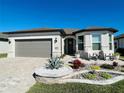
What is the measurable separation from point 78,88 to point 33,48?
11.8m

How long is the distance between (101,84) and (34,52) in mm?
11959

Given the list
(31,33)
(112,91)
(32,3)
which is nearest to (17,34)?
(31,33)

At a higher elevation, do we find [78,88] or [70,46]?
[70,46]

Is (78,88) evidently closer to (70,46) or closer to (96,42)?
(96,42)

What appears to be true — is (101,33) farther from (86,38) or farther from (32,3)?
(32,3)

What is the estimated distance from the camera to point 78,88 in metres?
5.13

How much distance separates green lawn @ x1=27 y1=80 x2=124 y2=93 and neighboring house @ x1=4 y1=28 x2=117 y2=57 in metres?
8.70

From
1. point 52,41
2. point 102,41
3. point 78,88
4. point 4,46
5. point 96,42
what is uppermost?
point 52,41

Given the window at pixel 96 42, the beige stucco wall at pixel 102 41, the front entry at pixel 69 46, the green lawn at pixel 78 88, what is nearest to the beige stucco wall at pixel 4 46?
the front entry at pixel 69 46

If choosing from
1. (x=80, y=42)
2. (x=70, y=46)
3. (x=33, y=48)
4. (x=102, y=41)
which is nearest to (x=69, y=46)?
(x=70, y=46)

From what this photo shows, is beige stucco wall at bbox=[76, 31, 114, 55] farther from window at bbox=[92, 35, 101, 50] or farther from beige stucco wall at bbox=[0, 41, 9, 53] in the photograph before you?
beige stucco wall at bbox=[0, 41, 9, 53]

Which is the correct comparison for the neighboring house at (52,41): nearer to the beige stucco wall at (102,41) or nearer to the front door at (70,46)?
the beige stucco wall at (102,41)

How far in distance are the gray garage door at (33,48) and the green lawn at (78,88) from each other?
10.0 m

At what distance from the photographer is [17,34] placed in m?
16.1
